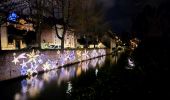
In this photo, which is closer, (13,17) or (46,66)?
(46,66)

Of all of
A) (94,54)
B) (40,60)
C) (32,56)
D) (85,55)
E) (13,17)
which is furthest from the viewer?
(94,54)

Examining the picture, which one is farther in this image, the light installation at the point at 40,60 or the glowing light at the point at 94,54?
the glowing light at the point at 94,54

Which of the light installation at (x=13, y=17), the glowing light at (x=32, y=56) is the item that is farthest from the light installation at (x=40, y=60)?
the light installation at (x=13, y=17)

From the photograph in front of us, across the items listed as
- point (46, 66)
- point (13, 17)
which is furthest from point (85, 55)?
point (46, 66)

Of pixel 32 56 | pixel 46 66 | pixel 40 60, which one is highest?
pixel 32 56

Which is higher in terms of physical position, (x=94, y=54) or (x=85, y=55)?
(x=85, y=55)

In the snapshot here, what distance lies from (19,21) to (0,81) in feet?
88.7

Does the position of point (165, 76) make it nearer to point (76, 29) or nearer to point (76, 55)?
point (76, 55)

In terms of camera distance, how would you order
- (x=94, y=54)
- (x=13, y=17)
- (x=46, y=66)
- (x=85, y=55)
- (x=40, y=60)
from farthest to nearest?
1. (x=94, y=54)
2. (x=85, y=55)
3. (x=13, y=17)
4. (x=46, y=66)
5. (x=40, y=60)

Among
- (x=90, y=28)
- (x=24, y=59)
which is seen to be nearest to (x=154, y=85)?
(x=24, y=59)

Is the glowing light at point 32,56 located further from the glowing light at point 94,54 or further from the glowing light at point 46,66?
the glowing light at point 94,54

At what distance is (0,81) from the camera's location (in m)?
25.4

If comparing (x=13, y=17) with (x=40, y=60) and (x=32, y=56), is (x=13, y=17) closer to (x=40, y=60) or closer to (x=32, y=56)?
(x=40, y=60)

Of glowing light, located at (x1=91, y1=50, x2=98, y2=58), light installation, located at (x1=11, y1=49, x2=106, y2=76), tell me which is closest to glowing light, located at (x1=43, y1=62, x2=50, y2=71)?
light installation, located at (x1=11, y1=49, x2=106, y2=76)
